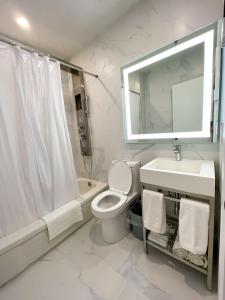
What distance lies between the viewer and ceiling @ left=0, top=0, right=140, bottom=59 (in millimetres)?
1430

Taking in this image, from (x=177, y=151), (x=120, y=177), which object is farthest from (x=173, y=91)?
(x=120, y=177)

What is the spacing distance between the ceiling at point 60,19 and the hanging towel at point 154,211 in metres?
1.89

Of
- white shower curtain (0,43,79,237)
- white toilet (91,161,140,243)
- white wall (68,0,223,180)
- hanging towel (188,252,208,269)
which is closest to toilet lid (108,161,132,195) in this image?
white toilet (91,161,140,243)

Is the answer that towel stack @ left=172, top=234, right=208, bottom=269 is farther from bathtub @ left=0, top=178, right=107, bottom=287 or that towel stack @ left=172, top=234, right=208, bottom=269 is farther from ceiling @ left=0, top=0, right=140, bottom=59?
ceiling @ left=0, top=0, right=140, bottom=59

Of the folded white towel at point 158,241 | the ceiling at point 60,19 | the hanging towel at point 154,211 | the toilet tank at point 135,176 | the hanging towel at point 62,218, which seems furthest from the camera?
the toilet tank at point 135,176

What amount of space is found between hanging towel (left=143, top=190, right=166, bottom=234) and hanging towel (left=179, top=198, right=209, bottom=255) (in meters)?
0.16

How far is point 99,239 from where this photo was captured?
1691 mm

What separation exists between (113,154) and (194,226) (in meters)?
1.29

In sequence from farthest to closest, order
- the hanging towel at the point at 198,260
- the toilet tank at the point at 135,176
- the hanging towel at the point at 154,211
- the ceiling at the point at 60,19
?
the toilet tank at the point at 135,176, the ceiling at the point at 60,19, the hanging towel at the point at 154,211, the hanging towel at the point at 198,260

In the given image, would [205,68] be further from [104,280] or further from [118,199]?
[104,280]

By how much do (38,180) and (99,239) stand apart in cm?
96

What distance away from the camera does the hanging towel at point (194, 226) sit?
3.30 ft

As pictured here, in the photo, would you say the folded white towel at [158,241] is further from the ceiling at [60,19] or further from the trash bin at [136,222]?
the ceiling at [60,19]

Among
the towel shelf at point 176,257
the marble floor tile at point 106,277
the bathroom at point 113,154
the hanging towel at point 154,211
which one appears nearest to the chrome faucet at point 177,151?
the bathroom at point 113,154
